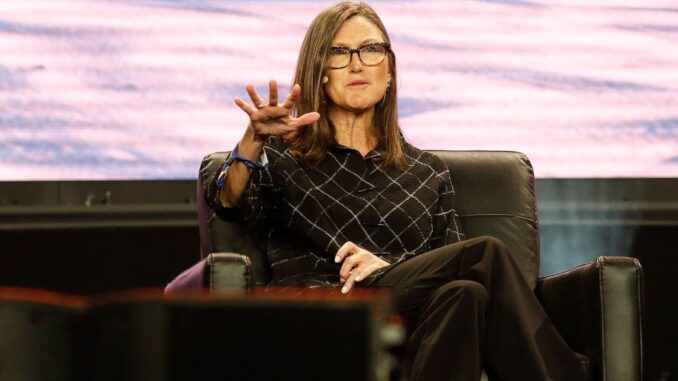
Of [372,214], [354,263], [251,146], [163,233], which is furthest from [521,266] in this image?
[163,233]

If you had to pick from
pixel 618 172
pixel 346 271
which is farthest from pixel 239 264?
pixel 618 172

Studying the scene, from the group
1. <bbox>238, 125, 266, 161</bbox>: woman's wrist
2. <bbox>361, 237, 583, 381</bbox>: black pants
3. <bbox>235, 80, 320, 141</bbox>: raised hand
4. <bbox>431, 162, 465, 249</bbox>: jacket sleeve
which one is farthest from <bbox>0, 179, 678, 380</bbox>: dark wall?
<bbox>361, 237, 583, 381</bbox>: black pants

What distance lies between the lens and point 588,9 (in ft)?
10.3

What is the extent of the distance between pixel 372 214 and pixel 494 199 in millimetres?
377

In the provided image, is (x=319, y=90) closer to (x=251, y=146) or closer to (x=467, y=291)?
(x=251, y=146)

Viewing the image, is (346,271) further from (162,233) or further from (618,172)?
(618,172)

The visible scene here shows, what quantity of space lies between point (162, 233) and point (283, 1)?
744 mm

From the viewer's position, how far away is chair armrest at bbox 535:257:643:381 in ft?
6.92

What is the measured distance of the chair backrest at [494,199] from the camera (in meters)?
2.53

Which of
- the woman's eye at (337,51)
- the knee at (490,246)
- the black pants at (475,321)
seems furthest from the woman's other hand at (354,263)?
the woman's eye at (337,51)

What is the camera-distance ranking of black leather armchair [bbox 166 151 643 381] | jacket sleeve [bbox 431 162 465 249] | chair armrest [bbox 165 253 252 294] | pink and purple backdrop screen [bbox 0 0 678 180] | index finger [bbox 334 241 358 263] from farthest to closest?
1. pink and purple backdrop screen [bbox 0 0 678 180]
2. jacket sleeve [bbox 431 162 465 249]
3. index finger [bbox 334 241 358 263]
4. black leather armchair [bbox 166 151 643 381]
5. chair armrest [bbox 165 253 252 294]

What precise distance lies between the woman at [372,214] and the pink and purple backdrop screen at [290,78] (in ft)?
1.50

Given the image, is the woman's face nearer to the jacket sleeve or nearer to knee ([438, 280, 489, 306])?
the jacket sleeve

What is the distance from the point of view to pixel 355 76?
8.21 ft
